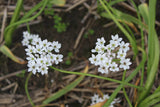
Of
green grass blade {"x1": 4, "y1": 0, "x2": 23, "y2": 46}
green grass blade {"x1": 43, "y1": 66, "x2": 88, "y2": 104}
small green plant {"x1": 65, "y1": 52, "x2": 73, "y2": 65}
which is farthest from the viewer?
small green plant {"x1": 65, "y1": 52, "x2": 73, "y2": 65}

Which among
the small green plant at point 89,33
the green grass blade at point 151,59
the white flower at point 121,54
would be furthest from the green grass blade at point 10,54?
the green grass blade at point 151,59

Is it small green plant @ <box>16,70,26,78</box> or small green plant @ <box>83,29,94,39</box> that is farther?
small green plant @ <box>83,29,94,39</box>

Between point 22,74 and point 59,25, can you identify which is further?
point 59,25

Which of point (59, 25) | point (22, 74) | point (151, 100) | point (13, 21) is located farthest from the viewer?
point (59, 25)

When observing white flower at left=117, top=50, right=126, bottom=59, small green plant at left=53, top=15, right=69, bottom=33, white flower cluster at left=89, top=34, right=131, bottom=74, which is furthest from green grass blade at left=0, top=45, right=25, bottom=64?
white flower at left=117, top=50, right=126, bottom=59

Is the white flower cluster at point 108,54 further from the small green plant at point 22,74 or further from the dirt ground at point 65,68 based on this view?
the small green plant at point 22,74

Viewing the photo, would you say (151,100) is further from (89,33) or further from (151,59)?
(89,33)

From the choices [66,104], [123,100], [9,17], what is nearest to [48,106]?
[66,104]

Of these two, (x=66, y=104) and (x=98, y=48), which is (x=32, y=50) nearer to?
(x=98, y=48)

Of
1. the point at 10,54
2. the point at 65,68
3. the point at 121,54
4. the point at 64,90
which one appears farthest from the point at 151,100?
the point at 10,54

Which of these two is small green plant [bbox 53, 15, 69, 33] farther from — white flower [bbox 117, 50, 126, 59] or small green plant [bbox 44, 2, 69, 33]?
white flower [bbox 117, 50, 126, 59]

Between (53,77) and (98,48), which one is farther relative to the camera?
(53,77)
